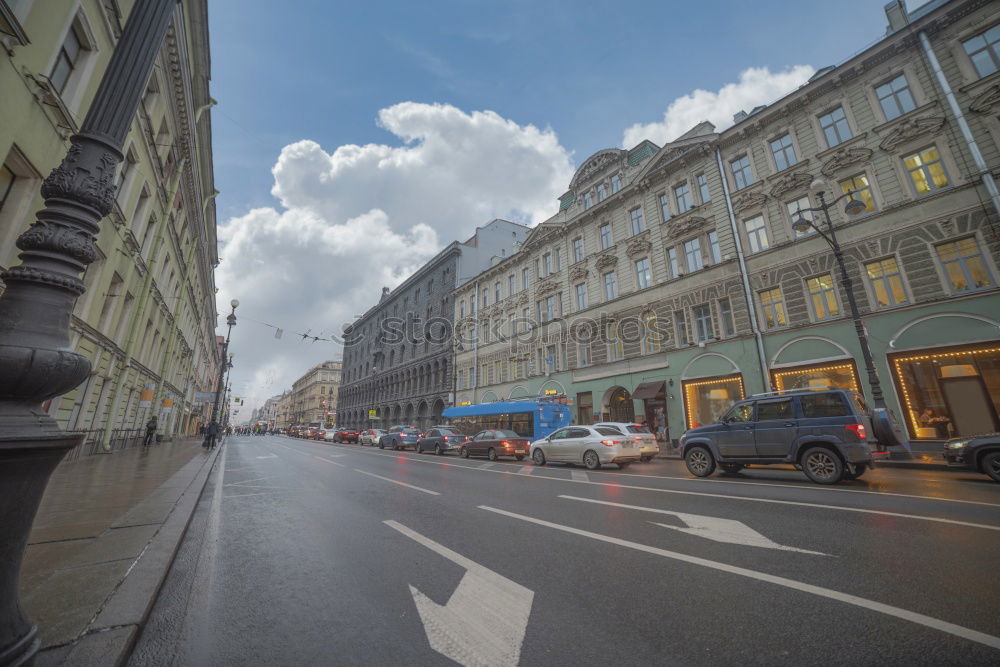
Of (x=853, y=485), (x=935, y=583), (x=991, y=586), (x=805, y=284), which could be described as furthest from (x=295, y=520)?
(x=805, y=284)

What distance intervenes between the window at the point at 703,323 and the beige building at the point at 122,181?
23751 millimetres

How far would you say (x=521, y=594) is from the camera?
3.44 metres

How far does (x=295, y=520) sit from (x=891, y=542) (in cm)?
772

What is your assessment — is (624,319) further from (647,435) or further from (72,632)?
(72,632)

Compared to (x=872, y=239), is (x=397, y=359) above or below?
above

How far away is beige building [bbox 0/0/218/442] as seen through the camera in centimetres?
849

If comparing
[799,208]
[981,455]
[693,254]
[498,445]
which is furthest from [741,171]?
[498,445]

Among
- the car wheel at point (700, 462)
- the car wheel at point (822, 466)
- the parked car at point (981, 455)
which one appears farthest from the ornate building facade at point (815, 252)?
the car wheel at point (700, 462)

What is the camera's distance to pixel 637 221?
83.8 ft

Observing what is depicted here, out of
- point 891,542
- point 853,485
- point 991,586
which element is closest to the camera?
point 991,586

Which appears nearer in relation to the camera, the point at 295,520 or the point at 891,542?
the point at 891,542

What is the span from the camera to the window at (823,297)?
16906 millimetres

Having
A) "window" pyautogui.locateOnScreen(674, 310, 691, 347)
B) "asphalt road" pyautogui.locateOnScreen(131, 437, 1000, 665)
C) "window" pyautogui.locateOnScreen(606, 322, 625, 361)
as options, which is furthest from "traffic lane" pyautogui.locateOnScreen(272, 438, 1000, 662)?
"window" pyautogui.locateOnScreen(606, 322, 625, 361)

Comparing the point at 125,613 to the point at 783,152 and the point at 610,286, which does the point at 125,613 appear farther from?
the point at 610,286
